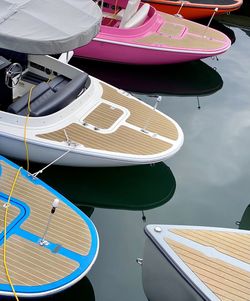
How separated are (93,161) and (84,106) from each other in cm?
95

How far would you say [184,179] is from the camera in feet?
22.8

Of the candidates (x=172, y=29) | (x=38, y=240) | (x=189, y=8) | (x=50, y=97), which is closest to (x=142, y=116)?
Answer: (x=50, y=97)

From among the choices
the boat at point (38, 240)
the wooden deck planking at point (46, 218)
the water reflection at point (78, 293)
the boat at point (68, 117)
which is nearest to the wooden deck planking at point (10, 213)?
the boat at point (38, 240)

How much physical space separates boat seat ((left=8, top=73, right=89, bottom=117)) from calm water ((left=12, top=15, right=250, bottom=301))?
909mm

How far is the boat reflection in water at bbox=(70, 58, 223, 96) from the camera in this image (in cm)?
889

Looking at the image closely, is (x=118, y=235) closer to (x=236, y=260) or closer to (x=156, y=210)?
(x=156, y=210)

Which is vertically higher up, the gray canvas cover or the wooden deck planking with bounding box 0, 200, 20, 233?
the gray canvas cover

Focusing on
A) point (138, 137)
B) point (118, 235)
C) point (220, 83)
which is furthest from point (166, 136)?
point (220, 83)

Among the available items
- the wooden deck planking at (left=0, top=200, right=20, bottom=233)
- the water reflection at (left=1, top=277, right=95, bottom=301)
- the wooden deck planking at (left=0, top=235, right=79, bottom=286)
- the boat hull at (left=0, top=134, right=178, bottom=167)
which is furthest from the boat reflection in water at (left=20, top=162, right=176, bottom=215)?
the wooden deck planking at (left=0, top=235, right=79, bottom=286)

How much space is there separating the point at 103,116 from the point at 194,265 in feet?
9.39

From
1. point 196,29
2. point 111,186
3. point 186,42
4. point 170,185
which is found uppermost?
point 196,29

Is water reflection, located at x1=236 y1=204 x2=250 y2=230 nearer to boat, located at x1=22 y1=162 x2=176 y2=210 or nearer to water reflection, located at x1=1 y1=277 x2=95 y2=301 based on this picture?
boat, located at x1=22 y1=162 x2=176 y2=210

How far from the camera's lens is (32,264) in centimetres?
446

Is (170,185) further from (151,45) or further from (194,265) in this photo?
(151,45)
